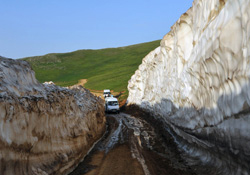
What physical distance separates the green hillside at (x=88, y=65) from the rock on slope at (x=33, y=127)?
60288 mm

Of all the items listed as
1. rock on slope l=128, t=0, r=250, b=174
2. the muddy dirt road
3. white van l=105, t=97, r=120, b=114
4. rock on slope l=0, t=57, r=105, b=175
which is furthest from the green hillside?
rock on slope l=0, t=57, r=105, b=175

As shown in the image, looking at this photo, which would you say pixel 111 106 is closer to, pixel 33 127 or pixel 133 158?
pixel 133 158

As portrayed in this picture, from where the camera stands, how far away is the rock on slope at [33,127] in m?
7.44

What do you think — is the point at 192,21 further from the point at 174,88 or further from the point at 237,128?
the point at 237,128

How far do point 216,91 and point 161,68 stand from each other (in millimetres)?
15066

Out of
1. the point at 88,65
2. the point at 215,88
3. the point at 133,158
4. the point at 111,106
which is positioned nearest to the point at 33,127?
the point at 133,158

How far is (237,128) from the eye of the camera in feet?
24.7

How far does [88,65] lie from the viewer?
400 feet

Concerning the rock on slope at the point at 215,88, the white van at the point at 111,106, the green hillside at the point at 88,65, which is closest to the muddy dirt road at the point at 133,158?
the rock on slope at the point at 215,88

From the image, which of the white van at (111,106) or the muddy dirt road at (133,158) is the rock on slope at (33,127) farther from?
the white van at (111,106)

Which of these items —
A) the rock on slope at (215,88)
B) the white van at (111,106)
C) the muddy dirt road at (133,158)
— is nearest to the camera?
the rock on slope at (215,88)

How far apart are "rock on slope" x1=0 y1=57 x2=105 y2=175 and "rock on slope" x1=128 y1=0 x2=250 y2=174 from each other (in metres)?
5.85

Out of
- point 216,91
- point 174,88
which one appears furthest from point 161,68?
point 216,91

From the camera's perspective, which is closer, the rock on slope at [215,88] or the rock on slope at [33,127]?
the rock on slope at [215,88]
